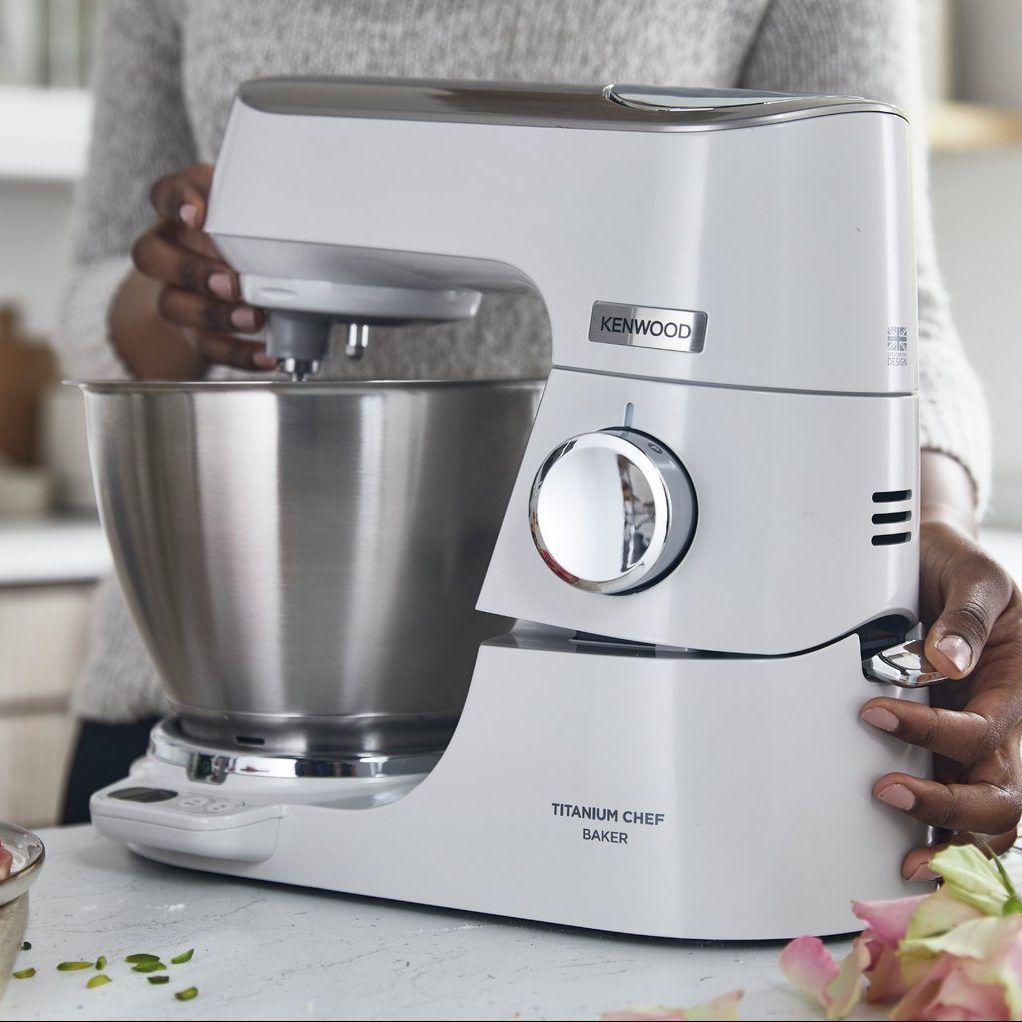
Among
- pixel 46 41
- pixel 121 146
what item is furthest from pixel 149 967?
pixel 46 41

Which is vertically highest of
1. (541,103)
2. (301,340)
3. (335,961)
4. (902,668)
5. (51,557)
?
(541,103)

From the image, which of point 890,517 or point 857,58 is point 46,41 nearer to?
point 857,58

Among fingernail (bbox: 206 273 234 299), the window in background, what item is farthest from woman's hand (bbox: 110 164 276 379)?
the window in background

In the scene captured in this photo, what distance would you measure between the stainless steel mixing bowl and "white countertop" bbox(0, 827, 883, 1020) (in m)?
0.08

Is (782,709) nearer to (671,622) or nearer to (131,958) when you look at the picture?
(671,622)

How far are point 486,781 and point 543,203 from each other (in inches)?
8.9

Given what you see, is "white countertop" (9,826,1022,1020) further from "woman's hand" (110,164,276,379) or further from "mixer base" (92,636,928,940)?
"woman's hand" (110,164,276,379)

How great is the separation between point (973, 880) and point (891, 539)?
0.14m

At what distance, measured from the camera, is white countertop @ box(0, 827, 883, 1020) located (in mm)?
467

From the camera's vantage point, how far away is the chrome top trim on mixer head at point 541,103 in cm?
51

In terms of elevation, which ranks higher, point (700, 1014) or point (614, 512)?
point (614, 512)

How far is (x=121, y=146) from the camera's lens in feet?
3.56

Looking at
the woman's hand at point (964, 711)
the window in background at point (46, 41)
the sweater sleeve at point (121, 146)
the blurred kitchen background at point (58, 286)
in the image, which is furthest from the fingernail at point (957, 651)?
the window in background at point (46, 41)

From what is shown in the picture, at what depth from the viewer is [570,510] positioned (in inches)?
20.3
